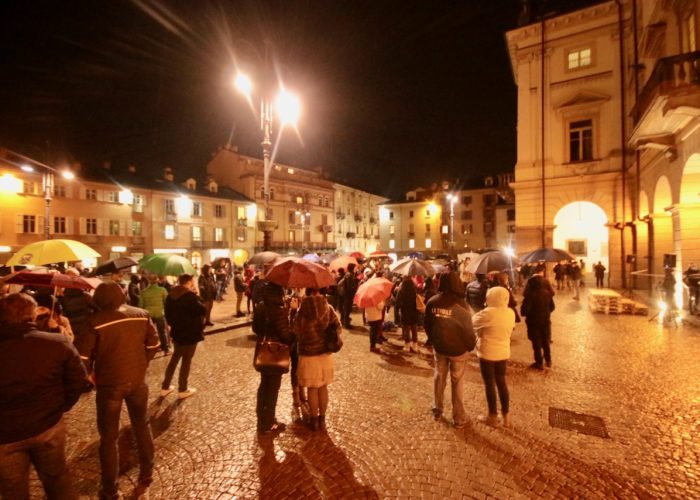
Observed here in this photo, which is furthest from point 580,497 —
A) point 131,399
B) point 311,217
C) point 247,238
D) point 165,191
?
point 311,217

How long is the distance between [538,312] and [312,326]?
466 centimetres

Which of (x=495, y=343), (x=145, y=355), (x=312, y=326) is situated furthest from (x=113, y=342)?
(x=495, y=343)

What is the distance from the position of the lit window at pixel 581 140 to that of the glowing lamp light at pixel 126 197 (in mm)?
39618

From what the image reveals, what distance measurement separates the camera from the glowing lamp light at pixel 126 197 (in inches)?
1491

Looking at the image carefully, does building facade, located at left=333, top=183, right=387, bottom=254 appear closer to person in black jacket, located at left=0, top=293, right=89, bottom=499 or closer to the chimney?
the chimney

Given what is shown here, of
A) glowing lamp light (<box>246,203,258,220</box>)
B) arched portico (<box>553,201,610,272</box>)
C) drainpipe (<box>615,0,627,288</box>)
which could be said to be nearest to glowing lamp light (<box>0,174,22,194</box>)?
glowing lamp light (<box>246,203,258,220</box>)

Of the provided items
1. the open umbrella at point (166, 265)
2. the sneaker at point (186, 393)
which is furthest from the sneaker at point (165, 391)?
the open umbrella at point (166, 265)

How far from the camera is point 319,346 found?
15.4 ft

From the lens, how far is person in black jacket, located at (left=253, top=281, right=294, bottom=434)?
4.73 metres

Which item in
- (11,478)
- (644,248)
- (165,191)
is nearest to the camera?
(11,478)

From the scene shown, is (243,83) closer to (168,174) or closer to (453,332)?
(453,332)

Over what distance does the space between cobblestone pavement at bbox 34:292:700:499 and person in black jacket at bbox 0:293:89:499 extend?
115 centimetres

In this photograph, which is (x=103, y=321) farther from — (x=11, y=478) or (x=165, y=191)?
(x=165, y=191)

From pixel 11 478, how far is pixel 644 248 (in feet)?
76.6
